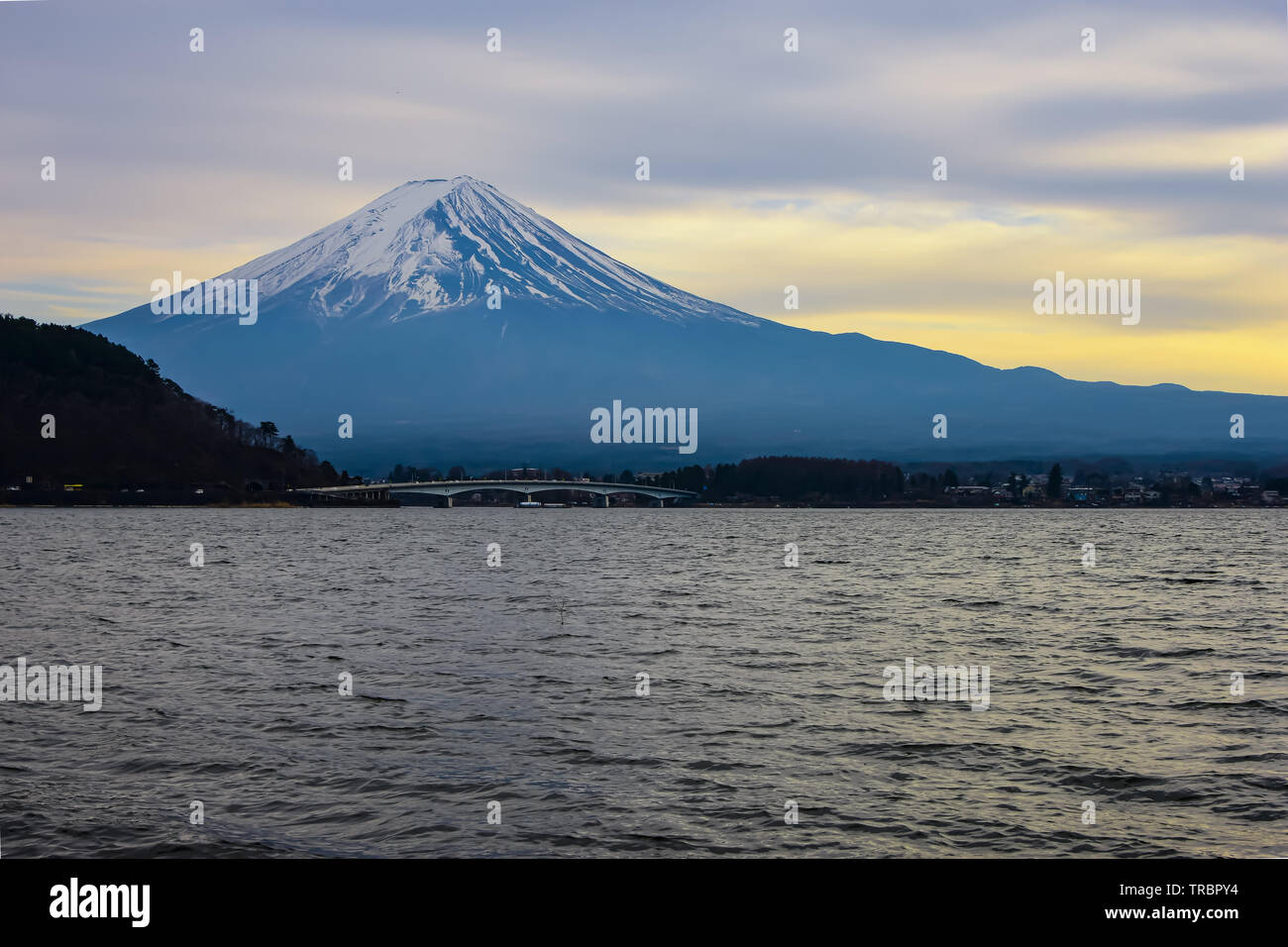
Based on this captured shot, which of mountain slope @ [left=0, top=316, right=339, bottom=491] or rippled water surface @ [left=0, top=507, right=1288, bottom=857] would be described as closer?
rippled water surface @ [left=0, top=507, right=1288, bottom=857]

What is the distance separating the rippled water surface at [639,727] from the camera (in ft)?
45.6

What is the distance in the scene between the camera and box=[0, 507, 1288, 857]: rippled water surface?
13.9 metres

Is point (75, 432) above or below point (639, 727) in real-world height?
above

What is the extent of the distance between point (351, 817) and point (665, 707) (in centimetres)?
821

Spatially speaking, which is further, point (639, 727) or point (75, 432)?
point (75, 432)

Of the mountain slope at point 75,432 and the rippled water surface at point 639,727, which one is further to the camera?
the mountain slope at point 75,432

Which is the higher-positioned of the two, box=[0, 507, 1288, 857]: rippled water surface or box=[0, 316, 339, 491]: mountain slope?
box=[0, 316, 339, 491]: mountain slope

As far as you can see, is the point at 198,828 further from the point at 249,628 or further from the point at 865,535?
the point at 865,535

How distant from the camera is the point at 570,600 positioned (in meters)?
44.5

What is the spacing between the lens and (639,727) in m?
19.7

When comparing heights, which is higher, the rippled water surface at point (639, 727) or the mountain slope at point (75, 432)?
the mountain slope at point (75, 432)
